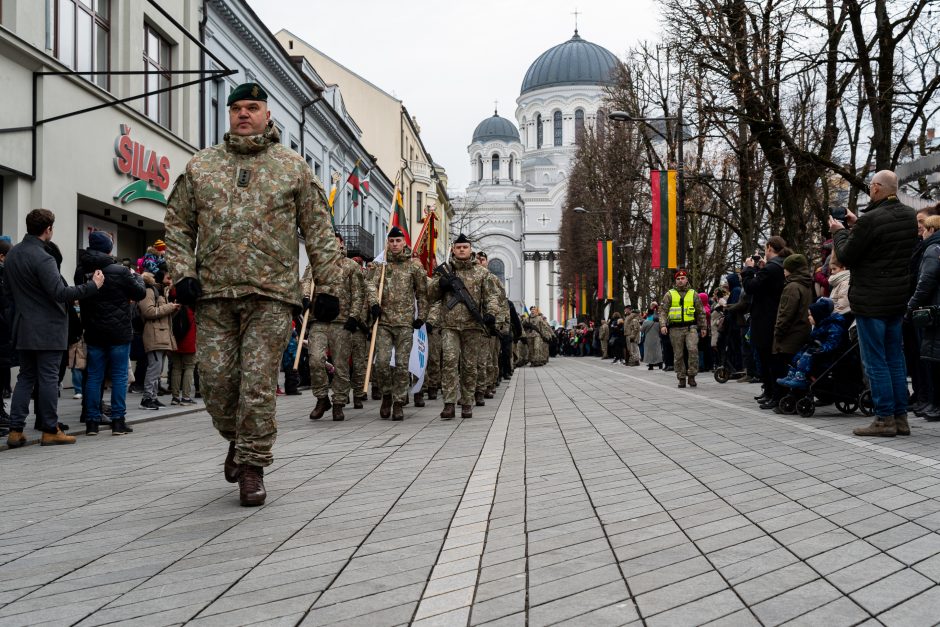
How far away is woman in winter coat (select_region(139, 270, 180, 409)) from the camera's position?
11.5 metres

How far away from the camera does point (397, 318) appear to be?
1078 centimetres

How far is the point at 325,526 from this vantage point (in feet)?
15.2

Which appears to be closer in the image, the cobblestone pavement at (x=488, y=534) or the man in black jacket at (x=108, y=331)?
the cobblestone pavement at (x=488, y=534)

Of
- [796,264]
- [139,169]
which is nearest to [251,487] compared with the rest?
[796,264]

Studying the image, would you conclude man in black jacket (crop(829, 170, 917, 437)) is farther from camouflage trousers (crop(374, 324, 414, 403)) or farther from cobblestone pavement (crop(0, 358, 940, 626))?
camouflage trousers (crop(374, 324, 414, 403))

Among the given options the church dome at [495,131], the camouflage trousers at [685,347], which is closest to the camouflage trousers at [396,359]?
the camouflage trousers at [685,347]

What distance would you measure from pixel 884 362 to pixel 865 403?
2060mm

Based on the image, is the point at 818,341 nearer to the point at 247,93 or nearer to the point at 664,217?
the point at 247,93

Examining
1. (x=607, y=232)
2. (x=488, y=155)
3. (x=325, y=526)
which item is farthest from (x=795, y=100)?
(x=488, y=155)

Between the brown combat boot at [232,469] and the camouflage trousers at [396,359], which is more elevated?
the camouflage trousers at [396,359]

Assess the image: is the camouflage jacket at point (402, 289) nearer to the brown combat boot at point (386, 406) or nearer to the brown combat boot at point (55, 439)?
the brown combat boot at point (386, 406)

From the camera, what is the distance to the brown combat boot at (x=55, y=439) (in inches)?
334

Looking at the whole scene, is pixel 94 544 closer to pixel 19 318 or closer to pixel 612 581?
pixel 612 581

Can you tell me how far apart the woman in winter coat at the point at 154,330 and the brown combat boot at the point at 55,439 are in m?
3.05
